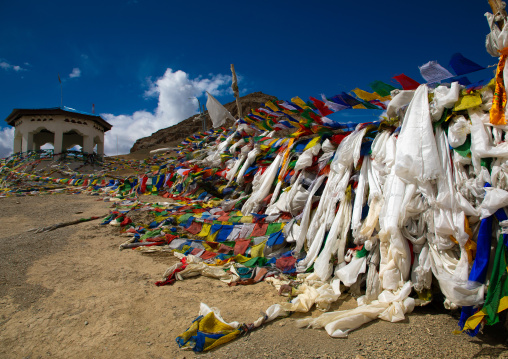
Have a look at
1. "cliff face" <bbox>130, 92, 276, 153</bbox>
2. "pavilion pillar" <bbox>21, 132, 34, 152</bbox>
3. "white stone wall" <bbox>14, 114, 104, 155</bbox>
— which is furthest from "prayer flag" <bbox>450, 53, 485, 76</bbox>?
"cliff face" <bbox>130, 92, 276, 153</bbox>

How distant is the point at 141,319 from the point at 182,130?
3287 centimetres

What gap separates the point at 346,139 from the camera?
3.80m

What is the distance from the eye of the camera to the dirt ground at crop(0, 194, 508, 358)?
6.91ft

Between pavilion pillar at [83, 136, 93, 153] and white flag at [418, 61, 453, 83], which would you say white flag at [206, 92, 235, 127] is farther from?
pavilion pillar at [83, 136, 93, 153]

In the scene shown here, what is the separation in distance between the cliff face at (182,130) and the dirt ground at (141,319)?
28.4m

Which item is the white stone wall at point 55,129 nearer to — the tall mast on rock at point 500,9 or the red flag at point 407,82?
the red flag at point 407,82

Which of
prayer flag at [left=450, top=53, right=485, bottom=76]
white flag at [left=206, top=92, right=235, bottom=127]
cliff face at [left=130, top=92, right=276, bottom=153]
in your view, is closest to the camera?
prayer flag at [left=450, top=53, right=485, bottom=76]

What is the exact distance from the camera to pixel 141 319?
8.66ft

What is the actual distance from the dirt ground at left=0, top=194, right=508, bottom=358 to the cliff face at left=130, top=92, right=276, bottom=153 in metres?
28.4

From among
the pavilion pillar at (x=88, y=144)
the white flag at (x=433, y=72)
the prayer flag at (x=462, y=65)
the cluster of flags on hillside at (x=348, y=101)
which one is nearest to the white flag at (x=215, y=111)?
the cluster of flags on hillside at (x=348, y=101)

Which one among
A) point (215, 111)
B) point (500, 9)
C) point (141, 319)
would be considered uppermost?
point (215, 111)

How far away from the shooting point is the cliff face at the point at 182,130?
1244 inches

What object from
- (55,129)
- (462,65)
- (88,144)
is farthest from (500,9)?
(55,129)

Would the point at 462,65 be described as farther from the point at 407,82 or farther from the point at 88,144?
Result: the point at 88,144
